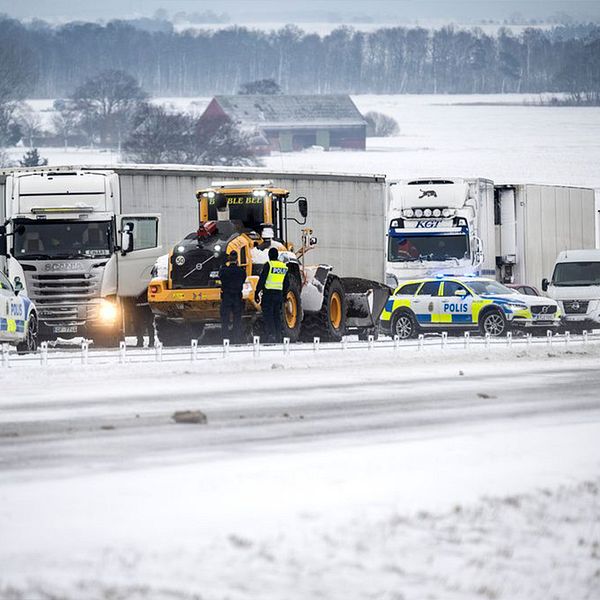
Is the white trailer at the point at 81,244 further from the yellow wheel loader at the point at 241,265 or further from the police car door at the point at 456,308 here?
the police car door at the point at 456,308

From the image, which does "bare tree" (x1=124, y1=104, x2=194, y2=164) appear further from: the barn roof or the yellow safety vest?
the yellow safety vest

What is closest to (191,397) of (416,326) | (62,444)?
(62,444)

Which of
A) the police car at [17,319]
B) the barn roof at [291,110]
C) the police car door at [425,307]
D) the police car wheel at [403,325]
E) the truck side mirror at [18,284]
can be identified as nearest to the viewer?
the police car at [17,319]

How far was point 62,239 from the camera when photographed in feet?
95.4

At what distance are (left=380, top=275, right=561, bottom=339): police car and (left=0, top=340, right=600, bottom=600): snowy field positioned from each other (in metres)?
14.3

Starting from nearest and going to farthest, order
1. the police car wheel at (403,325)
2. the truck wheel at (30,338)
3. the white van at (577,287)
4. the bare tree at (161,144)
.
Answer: the truck wheel at (30,338), the police car wheel at (403,325), the white van at (577,287), the bare tree at (161,144)

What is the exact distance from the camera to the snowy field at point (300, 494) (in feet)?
27.4

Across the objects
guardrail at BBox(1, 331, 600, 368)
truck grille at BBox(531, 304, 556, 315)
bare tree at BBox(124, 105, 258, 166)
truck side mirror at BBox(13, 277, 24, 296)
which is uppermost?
bare tree at BBox(124, 105, 258, 166)

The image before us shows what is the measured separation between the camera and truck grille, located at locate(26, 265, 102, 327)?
28859 mm

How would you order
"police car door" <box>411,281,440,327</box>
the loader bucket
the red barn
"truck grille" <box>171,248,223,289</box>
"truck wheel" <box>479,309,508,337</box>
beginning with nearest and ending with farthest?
"truck grille" <box>171,248,223,289</box> < the loader bucket < "truck wheel" <box>479,309,508,337</box> < "police car door" <box>411,281,440,327</box> < the red barn

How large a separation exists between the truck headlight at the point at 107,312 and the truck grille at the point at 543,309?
8.91 m

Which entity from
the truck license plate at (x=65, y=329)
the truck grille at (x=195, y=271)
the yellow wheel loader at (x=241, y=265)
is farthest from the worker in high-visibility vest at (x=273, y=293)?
the truck license plate at (x=65, y=329)

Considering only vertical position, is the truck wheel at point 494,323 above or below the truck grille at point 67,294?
below

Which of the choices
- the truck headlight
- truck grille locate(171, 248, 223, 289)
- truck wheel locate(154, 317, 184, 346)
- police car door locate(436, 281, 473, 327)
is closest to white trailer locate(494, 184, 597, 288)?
police car door locate(436, 281, 473, 327)
